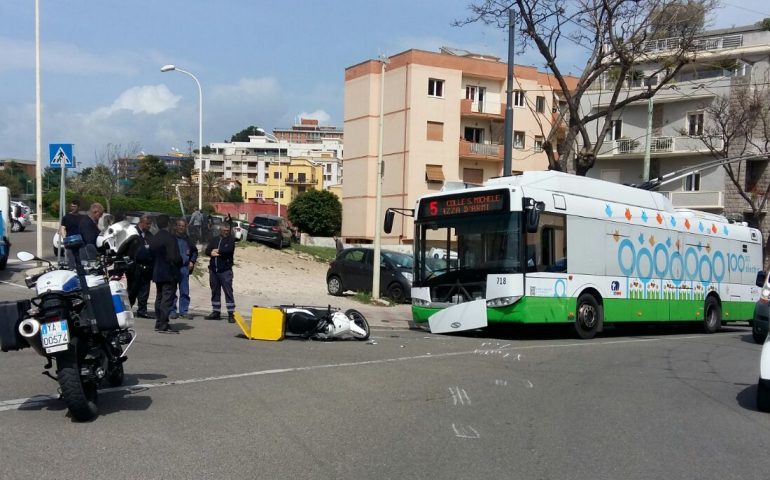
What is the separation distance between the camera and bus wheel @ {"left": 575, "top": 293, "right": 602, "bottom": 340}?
15.2 metres

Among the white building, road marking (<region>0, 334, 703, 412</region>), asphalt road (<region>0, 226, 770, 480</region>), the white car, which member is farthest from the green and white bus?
the white building

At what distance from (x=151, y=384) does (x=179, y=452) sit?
2.74 meters

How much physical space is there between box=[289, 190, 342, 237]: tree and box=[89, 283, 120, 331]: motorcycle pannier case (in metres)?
60.1

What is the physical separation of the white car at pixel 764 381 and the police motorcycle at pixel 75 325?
6.38 metres

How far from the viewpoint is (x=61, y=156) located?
18.7 m

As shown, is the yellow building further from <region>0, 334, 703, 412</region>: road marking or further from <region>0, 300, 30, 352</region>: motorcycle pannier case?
<region>0, 300, 30, 352</region>: motorcycle pannier case

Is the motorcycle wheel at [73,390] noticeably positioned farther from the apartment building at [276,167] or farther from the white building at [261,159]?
the white building at [261,159]

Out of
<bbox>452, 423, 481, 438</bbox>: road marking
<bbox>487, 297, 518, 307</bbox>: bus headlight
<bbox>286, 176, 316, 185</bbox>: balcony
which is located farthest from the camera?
<bbox>286, 176, 316, 185</bbox>: balcony

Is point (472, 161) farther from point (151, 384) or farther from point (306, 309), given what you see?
point (151, 384)

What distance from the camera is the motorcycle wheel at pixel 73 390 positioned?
6.30 m

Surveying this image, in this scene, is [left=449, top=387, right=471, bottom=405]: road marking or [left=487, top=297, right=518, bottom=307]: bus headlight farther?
[left=487, top=297, right=518, bottom=307]: bus headlight

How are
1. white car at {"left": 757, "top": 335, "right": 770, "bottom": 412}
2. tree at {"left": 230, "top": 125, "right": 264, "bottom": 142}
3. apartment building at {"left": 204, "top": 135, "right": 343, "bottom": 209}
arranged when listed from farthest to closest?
tree at {"left": 230, "top": 125, "right": 264, "bottom": 142}, apartment building at {"left": 204, "top": 135, "right": 343, "bottom": 209}, white car at {"left": 757, "top": 335, "right": 770, "bottom": 412}

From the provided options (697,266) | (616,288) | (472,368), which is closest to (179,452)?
(472,368)

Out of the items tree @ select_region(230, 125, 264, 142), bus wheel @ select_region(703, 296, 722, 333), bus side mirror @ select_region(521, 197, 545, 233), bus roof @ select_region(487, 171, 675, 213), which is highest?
tree @ select_region(230, 125, 264, 142)
